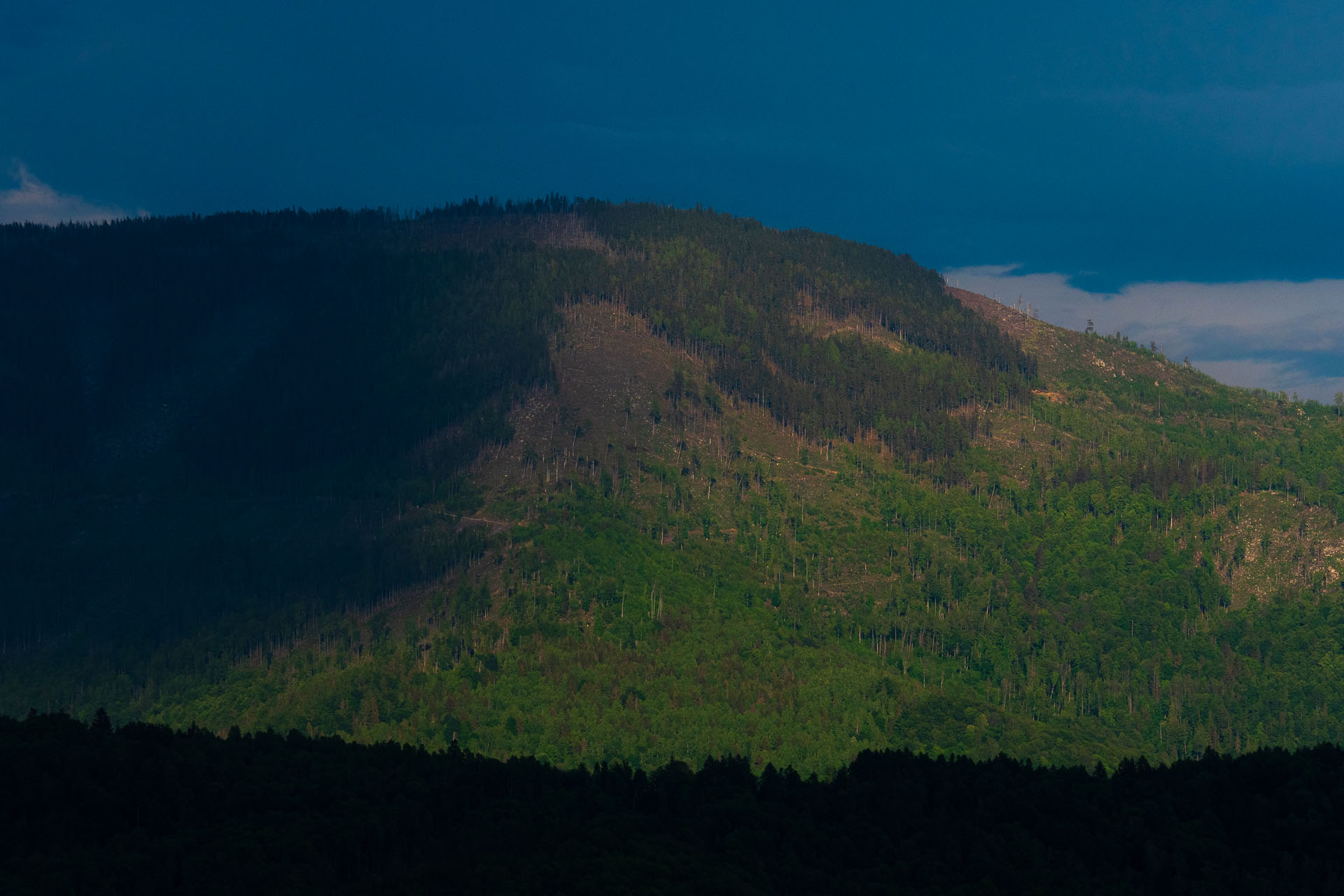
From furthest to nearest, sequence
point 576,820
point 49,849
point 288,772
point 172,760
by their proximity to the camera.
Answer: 1. point 288,772
2. point 172,760
3. point 576,820
4. point 49,849

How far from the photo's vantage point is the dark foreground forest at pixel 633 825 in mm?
131875

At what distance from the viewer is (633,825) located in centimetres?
15038

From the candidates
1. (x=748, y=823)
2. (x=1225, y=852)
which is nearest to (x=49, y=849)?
(x=748, y=823)

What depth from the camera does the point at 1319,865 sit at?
13500 cm

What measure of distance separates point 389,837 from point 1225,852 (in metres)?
79.3

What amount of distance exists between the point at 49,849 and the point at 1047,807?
324 feet

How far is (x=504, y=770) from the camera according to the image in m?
176

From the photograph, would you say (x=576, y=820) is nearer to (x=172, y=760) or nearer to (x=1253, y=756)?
(x=172, y=760)

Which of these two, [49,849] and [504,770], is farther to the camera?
[504,770]

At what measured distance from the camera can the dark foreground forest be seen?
131875mm

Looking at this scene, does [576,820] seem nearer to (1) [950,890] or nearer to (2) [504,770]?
(2) [504,770]

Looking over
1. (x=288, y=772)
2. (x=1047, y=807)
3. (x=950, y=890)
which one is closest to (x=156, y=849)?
(x=288, y=772)

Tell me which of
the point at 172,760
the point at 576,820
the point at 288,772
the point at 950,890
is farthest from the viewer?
the point at 288,772

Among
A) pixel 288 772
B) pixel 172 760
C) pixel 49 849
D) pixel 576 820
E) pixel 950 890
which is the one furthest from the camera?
pixel 288 772
